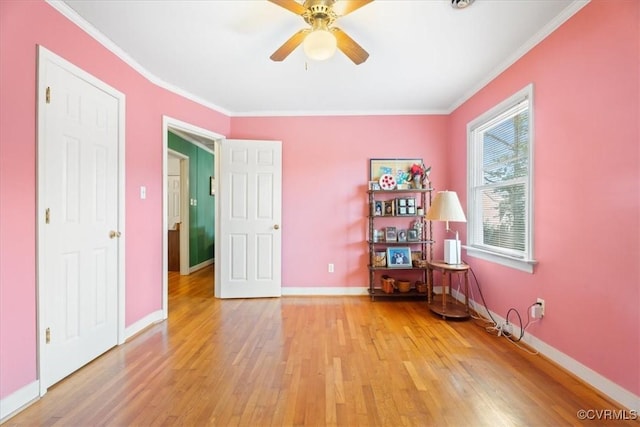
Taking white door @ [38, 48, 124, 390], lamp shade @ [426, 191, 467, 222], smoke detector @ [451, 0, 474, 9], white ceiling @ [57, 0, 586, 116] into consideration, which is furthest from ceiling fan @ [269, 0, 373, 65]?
lamp shade @ [426, 191, 467, 222]

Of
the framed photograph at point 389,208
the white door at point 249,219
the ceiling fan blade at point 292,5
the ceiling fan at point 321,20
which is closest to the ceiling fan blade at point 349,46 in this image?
the ceiling fan at point 321,20

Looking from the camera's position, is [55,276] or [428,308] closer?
[55,276]

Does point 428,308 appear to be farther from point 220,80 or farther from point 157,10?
point 157,10

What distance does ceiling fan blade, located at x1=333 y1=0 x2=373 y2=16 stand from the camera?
1516 mm

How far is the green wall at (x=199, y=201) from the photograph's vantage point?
4.84 meters

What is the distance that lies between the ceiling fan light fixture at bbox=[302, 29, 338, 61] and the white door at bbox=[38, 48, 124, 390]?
1.62 meters

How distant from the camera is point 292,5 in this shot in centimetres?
156

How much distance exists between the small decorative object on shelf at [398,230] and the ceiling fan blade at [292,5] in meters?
2.15

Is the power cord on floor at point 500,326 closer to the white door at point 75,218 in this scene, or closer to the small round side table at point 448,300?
the small round side table at point 448,300

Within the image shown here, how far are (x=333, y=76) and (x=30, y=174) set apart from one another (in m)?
2.39

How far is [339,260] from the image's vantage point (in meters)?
3.62

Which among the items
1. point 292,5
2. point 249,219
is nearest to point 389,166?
point 249,219

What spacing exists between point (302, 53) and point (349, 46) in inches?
24.5

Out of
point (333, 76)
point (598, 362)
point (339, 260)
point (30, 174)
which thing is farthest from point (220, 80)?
point (598, 362)
